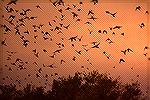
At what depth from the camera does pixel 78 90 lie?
49.8 metres

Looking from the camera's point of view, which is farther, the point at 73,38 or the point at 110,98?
the point at 110,98

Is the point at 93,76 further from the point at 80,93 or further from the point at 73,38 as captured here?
the point at 73,38

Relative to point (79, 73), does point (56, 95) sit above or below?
below

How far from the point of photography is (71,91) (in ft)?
162

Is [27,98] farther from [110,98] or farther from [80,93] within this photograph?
[110,98]

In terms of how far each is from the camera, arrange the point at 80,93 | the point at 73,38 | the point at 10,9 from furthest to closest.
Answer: the point at 80,93
the point at 73,38
the point at 10,9

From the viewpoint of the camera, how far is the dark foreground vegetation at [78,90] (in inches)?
1921

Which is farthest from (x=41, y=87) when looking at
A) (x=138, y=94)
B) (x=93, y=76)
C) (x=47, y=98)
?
(x=138, y=94)

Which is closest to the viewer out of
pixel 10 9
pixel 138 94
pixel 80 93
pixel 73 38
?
pixel 10 9

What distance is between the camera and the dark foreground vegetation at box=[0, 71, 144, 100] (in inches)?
1921

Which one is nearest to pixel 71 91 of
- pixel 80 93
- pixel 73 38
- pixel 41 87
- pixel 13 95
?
pixel 80 93

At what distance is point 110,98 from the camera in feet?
163

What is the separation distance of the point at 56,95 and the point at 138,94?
408 inches

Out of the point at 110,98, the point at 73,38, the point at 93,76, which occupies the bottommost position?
the point at 73,38
